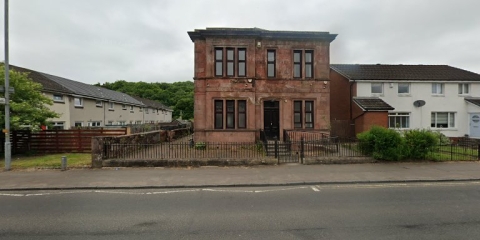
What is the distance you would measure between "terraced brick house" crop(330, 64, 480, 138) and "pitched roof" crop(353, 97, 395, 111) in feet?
0.95

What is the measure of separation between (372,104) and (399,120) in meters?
4.61

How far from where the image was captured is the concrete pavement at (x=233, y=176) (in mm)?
8023

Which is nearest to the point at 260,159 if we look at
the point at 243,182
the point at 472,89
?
the point at 243,182

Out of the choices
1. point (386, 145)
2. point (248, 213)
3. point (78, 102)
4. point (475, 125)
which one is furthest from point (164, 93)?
point (248, 213)

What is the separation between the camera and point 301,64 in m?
17.2

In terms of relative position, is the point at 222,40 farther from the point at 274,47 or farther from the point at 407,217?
the point at 407,217

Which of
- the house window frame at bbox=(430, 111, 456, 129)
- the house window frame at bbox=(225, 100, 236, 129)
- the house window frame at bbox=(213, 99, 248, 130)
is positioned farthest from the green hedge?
the house window frame at bbox=(430, 111, 456, 129)

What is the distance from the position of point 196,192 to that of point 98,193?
113 inches

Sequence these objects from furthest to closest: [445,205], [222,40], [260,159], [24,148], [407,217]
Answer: [222,40], [24,148], [260,159], [445,205], [407,217]

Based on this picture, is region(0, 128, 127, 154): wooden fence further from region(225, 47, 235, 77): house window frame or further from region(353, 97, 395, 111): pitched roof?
region(353, 97, 395, 111): pitched roof

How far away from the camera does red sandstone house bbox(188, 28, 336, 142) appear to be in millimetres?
16531

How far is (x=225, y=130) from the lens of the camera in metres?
16.5

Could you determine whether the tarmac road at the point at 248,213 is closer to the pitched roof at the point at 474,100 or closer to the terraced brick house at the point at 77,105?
the terraced brick house at the point at 77,105

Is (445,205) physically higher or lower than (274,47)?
lower
